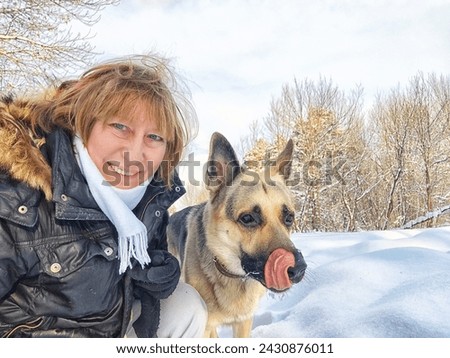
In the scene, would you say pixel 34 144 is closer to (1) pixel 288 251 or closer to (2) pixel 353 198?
(1) pixel 288 251

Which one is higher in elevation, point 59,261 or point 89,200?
point 89,200

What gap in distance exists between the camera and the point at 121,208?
177cm

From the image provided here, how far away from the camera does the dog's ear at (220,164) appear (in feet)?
8.87

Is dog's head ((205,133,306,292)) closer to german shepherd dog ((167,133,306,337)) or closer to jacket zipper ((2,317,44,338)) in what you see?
german shepherd dog ((167,133,306,337))

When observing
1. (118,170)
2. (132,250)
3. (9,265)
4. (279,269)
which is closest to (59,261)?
(9,265)

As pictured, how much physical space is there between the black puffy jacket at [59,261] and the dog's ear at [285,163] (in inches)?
54.9

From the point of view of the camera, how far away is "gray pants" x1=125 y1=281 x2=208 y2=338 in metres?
2.10

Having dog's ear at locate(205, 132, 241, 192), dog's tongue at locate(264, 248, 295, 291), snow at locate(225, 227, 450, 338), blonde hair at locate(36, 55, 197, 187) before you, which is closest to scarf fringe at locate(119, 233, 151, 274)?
blonde hair at locate(36, 55, 197, 187)

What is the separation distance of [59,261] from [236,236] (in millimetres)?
1208

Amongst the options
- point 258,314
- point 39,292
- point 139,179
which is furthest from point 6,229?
point 258,314

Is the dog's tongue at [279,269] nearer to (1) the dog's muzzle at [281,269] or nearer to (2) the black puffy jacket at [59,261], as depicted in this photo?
(1) the dog's muzzle at [281,269]

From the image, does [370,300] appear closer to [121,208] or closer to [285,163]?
[285,163]

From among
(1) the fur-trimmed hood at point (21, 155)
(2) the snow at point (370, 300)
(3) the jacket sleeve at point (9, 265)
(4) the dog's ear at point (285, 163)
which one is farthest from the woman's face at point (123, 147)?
(2) the snow at point (370, 300)

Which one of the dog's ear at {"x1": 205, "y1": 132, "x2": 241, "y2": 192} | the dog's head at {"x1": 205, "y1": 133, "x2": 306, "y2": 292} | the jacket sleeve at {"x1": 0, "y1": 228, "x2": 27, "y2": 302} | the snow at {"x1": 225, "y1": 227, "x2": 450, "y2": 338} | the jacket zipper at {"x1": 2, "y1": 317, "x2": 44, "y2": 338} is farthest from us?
the dog's ear at {"x1": 205, "y1": 132, "x2": 241, "y2": 192}
